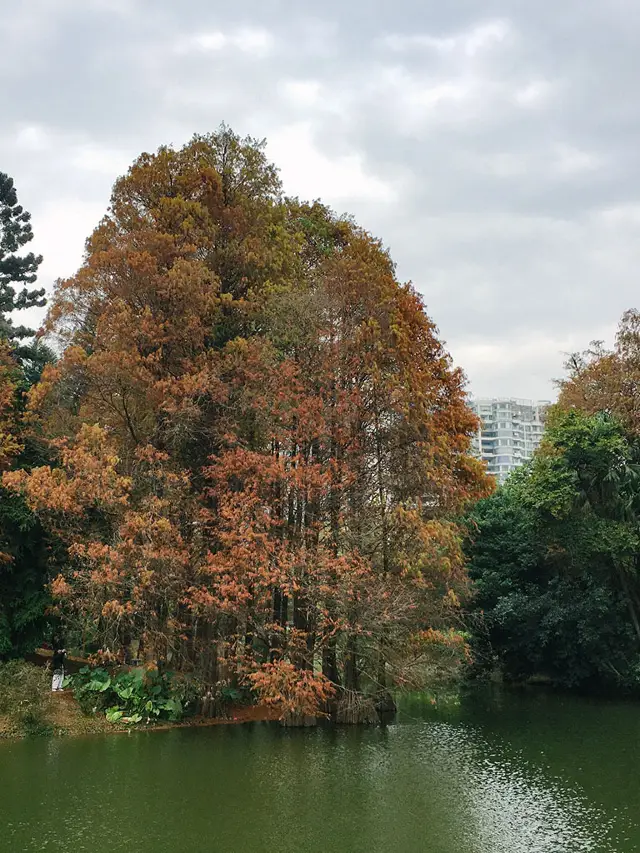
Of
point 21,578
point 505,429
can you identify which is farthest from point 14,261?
point 505,429

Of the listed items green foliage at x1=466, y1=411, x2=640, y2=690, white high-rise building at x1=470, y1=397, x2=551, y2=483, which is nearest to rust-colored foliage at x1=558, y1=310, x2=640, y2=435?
green foliage at x1=466, y1=411, x2=640, y2=690

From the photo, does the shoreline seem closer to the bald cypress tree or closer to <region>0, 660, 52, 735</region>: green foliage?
<region>0, 660, 52, 735</region>: green foliage

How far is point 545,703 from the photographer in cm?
2550

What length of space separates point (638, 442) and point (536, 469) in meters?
3.80

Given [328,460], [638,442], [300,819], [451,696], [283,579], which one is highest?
[638,442]

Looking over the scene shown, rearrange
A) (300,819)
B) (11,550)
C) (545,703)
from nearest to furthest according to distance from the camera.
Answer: (300,819) → (11,550) → (545,703)

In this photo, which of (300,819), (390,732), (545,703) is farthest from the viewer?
(545,703)

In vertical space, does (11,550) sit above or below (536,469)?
below

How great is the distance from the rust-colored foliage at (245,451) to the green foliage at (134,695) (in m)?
0.73

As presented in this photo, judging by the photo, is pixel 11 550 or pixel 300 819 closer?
pixel 300 819

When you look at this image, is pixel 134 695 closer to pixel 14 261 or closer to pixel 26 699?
pixel 26 699

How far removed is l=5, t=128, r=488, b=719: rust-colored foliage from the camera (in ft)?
60.0

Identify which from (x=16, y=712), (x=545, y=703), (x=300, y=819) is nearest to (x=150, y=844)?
(x=300, y=819)

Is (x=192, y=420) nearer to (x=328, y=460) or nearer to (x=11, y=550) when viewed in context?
(x=328, y=460)
